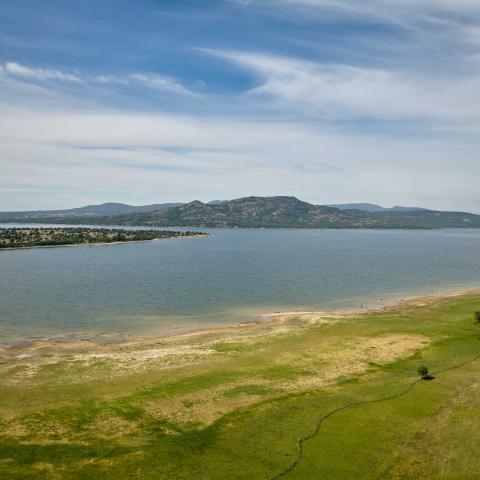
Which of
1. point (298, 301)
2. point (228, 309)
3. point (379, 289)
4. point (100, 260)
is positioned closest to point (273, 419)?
point (228, 309)

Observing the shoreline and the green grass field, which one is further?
the shoreline

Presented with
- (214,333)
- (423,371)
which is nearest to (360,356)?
(423,371)

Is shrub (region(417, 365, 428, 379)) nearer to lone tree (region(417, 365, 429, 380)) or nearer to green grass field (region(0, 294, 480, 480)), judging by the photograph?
lone tree (region(417, 365, 429, 380))

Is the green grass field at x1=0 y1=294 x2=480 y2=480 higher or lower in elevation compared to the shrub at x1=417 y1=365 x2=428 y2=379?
lower

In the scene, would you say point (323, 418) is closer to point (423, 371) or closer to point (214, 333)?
point (423, 371)

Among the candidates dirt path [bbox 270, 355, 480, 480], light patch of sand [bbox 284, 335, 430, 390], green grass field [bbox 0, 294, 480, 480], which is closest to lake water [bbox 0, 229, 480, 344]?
green grass field [bbox 0, 294, 480, 480]

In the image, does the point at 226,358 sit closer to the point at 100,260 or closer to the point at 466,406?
the point at 466,406

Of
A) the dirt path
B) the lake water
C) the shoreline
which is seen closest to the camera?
the dirt path
